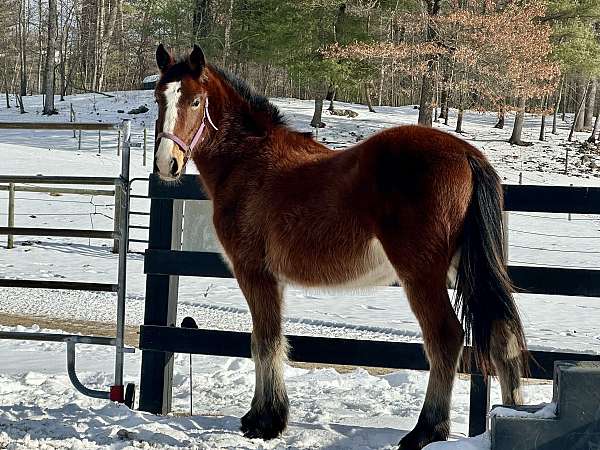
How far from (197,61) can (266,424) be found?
2.09m

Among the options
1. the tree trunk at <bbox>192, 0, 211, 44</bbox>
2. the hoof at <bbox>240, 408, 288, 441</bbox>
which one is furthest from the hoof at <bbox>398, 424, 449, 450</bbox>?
the tree trunk at <bbox>192, 0, 211, 44</bbox>

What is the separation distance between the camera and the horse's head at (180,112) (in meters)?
3.96

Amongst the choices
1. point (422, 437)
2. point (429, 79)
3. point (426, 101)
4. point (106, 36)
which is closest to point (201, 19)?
point (426, 101)

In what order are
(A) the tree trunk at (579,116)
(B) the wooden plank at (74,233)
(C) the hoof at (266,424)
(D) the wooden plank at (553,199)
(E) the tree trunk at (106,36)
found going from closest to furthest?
(D) the wooden plank at (553,199)
(C) the hoof at (266,424)
(B) the wooden plank at (74,233)
(A) the tree trunk at (579,116)
(E) the tree trunk at (106,36)

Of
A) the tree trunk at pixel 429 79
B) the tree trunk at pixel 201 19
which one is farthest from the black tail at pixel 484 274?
the tree trunk at pixel 201 19

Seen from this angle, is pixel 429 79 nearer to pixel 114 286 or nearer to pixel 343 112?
pixel 343 112

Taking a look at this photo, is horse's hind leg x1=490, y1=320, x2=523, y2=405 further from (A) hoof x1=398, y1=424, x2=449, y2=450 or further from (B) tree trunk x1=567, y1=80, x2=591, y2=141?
(B) tree trunk x1=567, y1=80, x2=591, y2=141

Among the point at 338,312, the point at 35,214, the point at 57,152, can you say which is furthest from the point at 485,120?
the point at 338,312

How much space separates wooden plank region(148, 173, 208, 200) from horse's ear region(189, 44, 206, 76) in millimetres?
668

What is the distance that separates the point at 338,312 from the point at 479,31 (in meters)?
16.8

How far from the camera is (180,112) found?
408 cm

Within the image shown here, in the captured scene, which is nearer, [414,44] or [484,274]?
[484,274]

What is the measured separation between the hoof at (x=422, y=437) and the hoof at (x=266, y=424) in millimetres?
704

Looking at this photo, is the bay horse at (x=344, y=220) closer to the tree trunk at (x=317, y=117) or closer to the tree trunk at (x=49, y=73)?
the tree trunk at (x=317, y=117)
